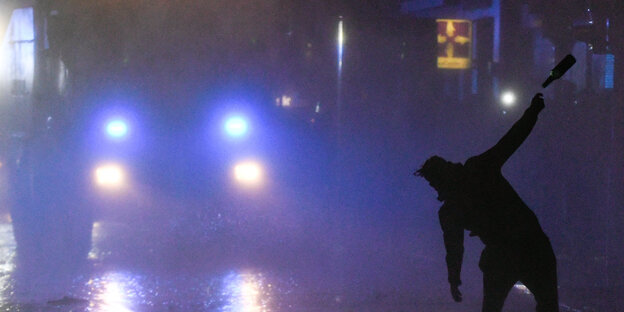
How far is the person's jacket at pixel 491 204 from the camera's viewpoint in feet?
14.9

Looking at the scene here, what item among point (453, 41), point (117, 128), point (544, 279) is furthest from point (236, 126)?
point (544, 279)

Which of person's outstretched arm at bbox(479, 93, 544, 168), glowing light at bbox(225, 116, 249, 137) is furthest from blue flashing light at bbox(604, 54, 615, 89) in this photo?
person's outstretched arm at bbox(479, 93, 544, 168)

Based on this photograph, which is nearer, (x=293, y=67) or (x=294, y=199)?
(x=293, y=67)

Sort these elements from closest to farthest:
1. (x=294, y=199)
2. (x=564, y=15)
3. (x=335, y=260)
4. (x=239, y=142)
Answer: (x=335, y=260) < (x=239, y=142) < (x=294, y=199) < (x=564, y=15)

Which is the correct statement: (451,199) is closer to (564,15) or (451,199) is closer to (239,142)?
(239,142)

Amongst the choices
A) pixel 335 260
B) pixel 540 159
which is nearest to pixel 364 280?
pixel 335 260

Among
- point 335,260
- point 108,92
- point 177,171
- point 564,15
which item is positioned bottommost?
point 335,260

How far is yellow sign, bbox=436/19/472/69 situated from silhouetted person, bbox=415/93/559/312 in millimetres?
13786

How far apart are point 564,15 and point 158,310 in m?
11.8

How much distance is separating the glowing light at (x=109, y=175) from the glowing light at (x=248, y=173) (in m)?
1.89

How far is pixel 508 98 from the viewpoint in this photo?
85.9 ft

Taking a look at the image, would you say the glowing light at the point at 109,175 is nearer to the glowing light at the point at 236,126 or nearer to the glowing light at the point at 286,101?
the glowing light at the point at 236,126

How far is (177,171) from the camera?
13.3 m

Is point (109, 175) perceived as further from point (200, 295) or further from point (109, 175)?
point (200, 295)
